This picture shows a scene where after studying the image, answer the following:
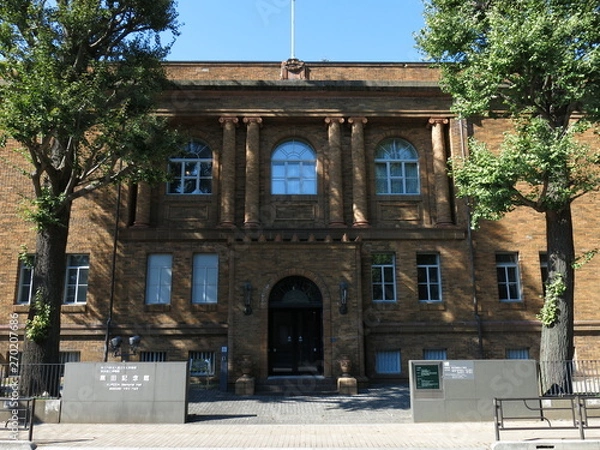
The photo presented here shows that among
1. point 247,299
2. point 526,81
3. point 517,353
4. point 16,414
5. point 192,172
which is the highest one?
point 192,172

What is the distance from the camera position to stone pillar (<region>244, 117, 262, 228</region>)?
764 inches

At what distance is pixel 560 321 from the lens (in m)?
→ 13.0

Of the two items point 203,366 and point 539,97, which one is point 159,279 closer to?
point 203,366

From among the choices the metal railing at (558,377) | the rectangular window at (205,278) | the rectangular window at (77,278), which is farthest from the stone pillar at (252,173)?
the metal railing at (558,377)

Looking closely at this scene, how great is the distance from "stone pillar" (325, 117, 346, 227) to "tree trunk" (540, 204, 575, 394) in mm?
7960

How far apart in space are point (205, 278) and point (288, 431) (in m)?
9.52

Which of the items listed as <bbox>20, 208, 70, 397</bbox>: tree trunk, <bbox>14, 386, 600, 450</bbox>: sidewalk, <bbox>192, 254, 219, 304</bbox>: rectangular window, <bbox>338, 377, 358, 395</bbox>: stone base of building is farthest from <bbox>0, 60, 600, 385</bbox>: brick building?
<bbox>20, 208, 70, 397</bbox>: tree trunk

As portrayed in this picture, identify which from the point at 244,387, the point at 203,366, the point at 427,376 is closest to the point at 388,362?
the point at 244,387

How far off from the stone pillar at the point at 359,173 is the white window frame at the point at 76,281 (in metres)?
Answer: 10.8

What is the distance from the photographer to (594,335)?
1877 cm

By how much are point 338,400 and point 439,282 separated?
704cm

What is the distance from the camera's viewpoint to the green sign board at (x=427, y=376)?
39.5ft

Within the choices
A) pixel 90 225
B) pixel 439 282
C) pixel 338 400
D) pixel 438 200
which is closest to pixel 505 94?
pixel 438 200

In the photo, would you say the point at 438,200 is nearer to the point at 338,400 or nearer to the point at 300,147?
the point at 300,147
